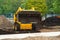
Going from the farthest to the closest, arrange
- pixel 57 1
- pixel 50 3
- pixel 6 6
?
pixel 6 6
pixel 50 3
pixel 57 1

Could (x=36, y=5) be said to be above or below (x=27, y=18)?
above

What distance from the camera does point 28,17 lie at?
2625cm

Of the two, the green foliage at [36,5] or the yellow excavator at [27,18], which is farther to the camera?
the green foliage at [36,5]

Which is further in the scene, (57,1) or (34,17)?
(57,1)

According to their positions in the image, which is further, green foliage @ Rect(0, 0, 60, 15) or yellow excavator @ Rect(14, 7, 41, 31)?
green foliage @ Rect(0, 0, 60, 15)

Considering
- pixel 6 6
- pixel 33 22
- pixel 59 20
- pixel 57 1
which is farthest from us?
pixel 6 6

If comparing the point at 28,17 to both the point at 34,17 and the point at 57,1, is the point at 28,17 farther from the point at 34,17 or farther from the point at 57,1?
the point at 57,1

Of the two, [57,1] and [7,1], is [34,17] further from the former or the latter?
[7,1]

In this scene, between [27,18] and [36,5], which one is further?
[36,5]

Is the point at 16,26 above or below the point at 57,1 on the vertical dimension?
below

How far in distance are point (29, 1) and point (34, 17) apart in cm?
1833

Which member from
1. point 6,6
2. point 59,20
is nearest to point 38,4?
point 59,20

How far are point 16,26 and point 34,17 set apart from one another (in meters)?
2.47

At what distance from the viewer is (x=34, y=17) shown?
26.3 meters
